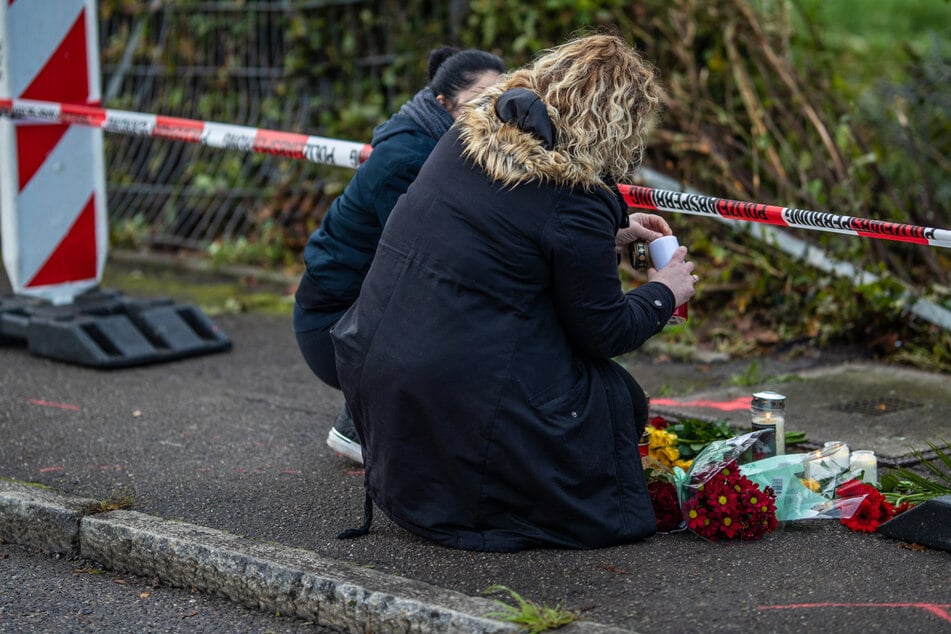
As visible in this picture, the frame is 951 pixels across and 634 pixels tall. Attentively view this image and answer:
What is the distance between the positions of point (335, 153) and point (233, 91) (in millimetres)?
4537

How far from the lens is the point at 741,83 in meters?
6.81

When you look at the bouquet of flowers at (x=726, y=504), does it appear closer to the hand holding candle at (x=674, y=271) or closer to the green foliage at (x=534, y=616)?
the hand holding candle at (x=674, y=271)

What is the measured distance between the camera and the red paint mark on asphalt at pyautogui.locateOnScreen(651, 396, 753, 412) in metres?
4.93

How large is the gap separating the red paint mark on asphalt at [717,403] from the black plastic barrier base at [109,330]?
7.72ft

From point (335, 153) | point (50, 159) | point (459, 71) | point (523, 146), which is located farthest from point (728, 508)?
point (50, 159)

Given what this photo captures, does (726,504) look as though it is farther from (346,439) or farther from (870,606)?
(346,439)

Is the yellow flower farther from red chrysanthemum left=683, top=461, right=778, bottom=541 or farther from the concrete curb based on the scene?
the concrete curb

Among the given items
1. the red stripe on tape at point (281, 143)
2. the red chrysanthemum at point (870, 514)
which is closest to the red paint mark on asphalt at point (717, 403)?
the red chrysanthemum at point (870, 514)

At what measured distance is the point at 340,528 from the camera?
3.65 m

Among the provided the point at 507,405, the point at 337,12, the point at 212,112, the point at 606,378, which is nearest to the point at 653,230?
the point at 606,378

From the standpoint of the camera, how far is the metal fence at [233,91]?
842cm

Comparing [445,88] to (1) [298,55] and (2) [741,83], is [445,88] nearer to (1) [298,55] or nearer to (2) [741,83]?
(2) [741,83]

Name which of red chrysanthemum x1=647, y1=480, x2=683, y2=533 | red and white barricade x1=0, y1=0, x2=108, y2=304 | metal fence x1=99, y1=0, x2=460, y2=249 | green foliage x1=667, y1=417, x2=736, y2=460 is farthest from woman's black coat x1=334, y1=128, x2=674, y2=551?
metal fence x1=99, y1=0, x2=460, y2=249

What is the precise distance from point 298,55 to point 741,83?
3.33 metres
